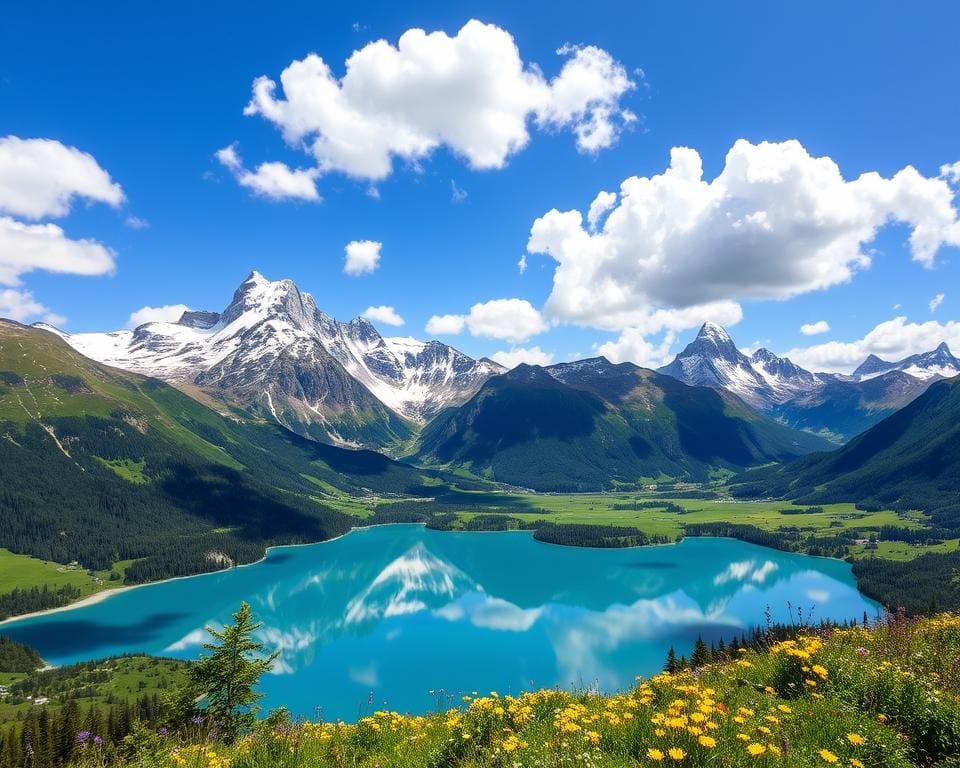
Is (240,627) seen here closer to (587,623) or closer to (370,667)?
(370,667)

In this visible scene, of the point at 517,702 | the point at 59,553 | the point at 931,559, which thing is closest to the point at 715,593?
the point at 931,559

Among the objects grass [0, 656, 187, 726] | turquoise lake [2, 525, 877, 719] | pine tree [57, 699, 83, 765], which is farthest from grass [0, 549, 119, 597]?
pine tree [57, 699, 83, 765]

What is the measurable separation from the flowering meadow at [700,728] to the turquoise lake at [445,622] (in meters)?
71.6

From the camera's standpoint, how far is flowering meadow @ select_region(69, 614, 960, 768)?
644 centimetres

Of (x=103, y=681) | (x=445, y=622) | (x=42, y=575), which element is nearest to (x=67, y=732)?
(x=103, y=681)

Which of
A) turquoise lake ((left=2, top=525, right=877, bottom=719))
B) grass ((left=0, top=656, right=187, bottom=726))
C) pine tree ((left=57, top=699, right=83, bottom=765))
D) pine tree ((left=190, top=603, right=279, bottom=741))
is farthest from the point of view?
turquoise lake ((left=2, top=525, right=877, bottom=719))

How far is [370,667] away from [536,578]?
9225cm

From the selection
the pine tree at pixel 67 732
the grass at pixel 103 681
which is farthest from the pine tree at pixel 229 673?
the grass at pixel 103 681

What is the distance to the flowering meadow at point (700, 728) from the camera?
6.44 metres

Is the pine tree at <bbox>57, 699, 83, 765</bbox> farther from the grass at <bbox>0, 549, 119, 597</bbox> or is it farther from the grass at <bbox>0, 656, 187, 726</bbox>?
the grass at <bbox>0, 549, 119, 597</bbox>

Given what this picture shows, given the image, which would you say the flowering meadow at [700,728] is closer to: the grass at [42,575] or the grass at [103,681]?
the grass at [103,681]

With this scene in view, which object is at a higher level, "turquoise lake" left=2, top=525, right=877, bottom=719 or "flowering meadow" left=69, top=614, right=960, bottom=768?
"flowering meadow" left=69, top=614, right=960, bottom=768

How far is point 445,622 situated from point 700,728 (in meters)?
151

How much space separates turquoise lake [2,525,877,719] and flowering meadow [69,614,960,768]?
235ft
